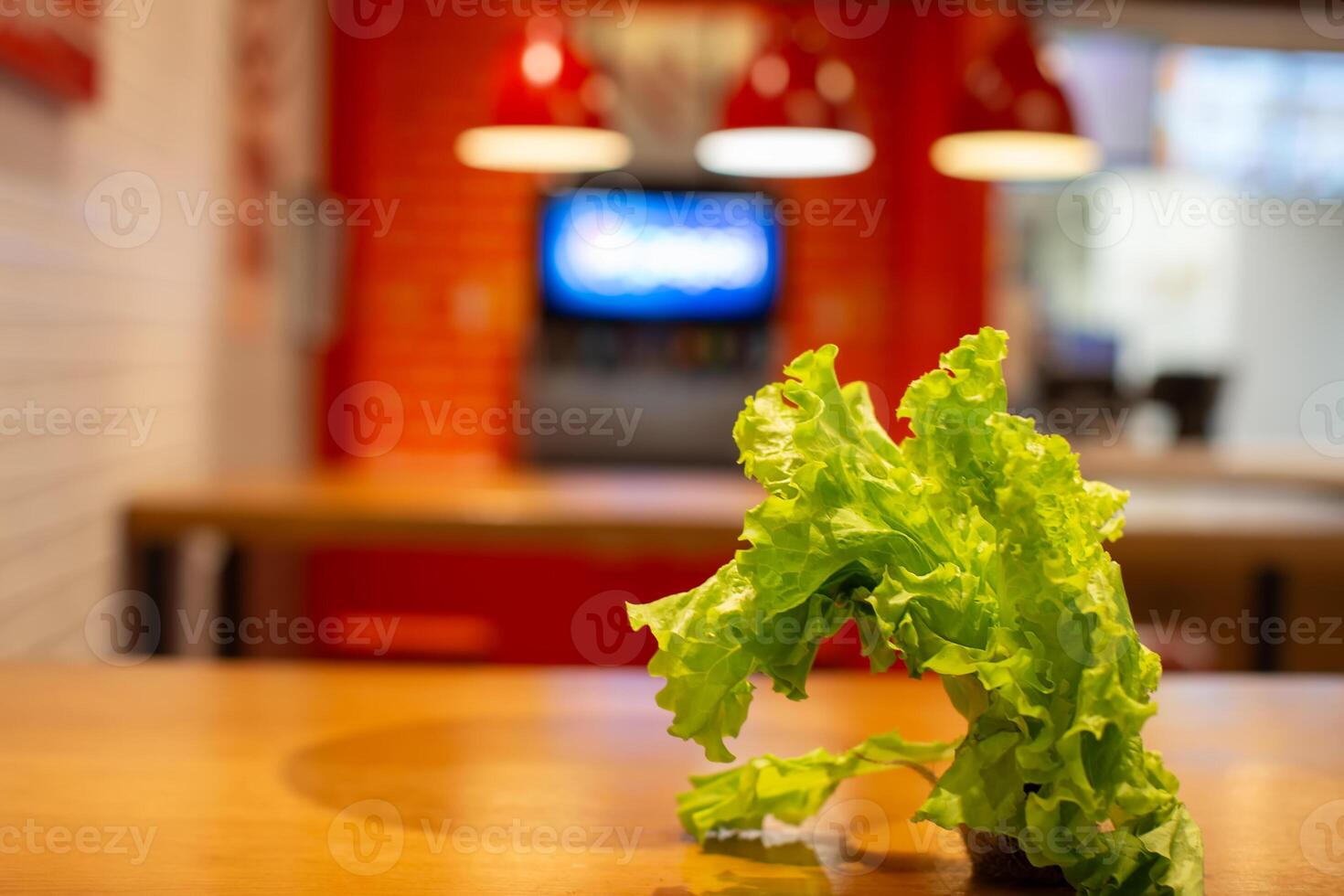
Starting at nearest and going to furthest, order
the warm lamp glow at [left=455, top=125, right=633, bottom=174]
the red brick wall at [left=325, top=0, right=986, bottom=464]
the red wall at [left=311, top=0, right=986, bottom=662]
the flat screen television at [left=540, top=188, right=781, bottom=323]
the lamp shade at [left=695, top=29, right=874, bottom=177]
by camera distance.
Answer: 1. the lamp shade at [left=695, top=29, right=874, bottom=177]
2. the warm lamp glow at [left=455, top=125, right=633, bottom=174]
3. the flat screen television at [left=540, top=188, right=781, bottom=323]
4. the red wall at [left=311, top=0, right=986, bottom=662]
5. the red brick wall at [left=325, top=0, right=986, bottom=464]

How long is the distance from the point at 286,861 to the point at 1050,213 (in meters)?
8.38

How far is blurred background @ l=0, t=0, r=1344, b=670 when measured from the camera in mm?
2719

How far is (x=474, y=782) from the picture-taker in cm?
115

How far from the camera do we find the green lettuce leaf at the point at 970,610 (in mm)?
821

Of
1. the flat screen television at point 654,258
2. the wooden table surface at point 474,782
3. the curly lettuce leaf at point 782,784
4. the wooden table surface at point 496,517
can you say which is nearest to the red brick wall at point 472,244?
Answer: the flat screen television at point 654,258

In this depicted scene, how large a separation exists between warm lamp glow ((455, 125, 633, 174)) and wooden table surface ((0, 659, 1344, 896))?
1501mm

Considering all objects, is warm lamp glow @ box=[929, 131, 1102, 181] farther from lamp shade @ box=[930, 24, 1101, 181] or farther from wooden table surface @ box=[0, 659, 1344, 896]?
wooden table surface @ box=[0, 659, 1344, 896]

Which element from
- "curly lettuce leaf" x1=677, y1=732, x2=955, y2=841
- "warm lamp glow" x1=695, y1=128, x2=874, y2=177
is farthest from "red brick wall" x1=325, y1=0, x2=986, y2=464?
"curly lettuce leaf" x1=677, y1=732, x2=955, y2=841

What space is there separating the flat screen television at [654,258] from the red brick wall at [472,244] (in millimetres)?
453

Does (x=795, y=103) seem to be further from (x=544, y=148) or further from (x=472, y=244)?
(x=472, y=244)

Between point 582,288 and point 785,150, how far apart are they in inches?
97.7

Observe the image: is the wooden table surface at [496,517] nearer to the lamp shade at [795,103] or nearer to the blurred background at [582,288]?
→ the blurred background at [582,288]

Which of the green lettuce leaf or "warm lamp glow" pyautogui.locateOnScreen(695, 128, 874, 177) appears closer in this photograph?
the green lettuce leaf

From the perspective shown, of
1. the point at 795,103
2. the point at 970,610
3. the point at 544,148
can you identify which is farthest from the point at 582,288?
the point at 970,610
